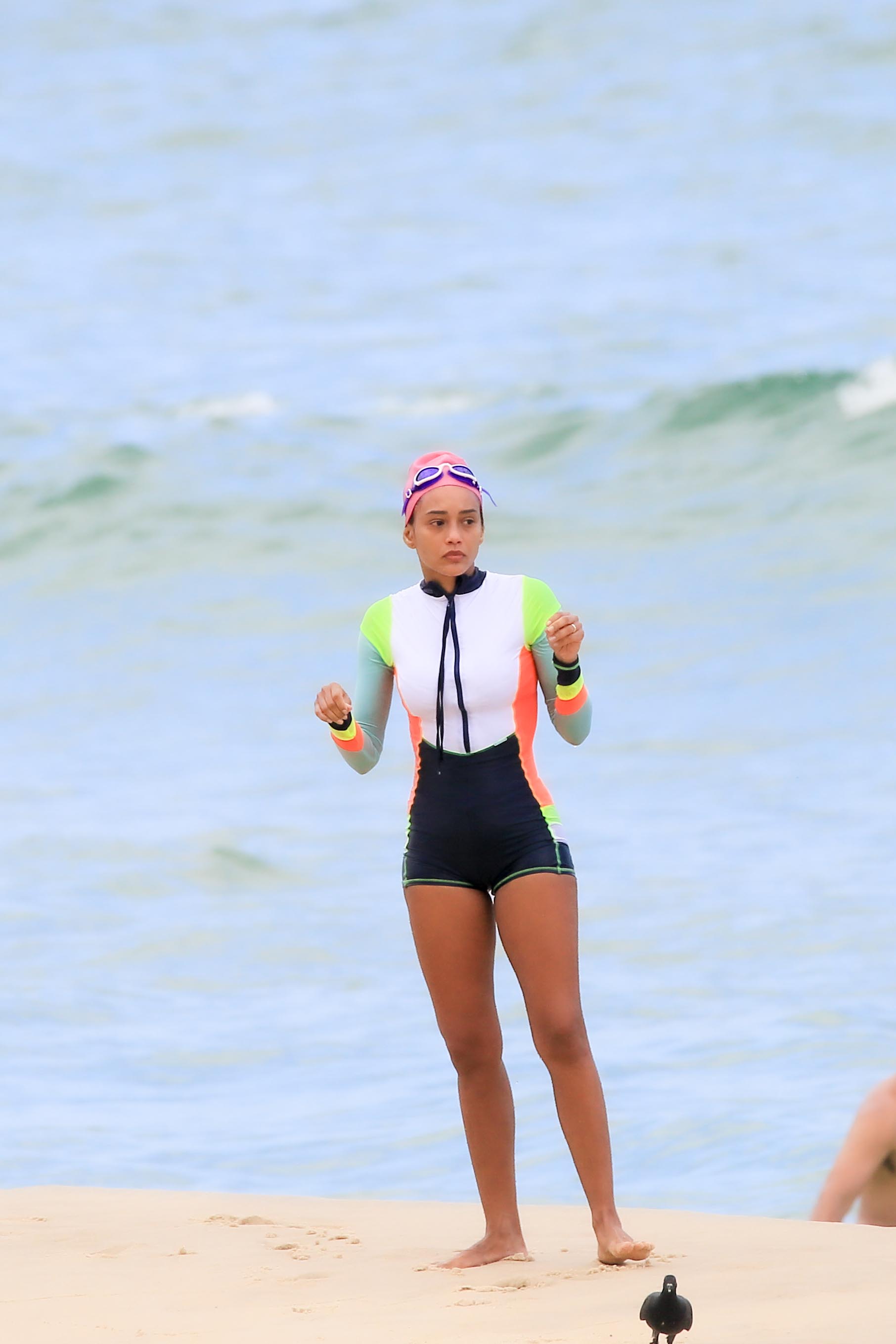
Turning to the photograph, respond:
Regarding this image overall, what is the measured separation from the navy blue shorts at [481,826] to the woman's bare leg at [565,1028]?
80mm

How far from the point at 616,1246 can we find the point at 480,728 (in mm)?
1402

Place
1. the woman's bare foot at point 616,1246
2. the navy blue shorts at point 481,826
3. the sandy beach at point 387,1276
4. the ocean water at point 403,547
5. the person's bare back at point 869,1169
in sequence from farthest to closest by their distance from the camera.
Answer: the ocean water at point 403,547, the person's bare back at point 869,1169, the navy blue shorts at point 481,826, the woman's bare foot at point 616,1246, the sandy beach at point 387,1276

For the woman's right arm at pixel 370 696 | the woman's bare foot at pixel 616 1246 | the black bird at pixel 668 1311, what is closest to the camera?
the black bird at pixel 668 1311

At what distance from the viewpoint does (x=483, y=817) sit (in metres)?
4.98

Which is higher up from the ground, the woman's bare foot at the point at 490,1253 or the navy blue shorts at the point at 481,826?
the navy blue shorts at the point at 481,826

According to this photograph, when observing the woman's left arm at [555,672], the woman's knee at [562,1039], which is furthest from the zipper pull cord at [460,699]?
the woman's knee at [562,1039]

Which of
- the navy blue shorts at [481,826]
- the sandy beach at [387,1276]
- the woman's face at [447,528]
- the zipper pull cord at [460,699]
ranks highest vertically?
the woman's face at [447,528]

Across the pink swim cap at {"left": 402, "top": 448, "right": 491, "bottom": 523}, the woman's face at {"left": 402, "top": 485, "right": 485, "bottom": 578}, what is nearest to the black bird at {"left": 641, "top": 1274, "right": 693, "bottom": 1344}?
the woman's face at {"left": 402, "top": 485, "right": 485, "bottom": 578}

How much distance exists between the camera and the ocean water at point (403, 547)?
29.3 feet

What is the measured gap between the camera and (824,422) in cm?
2503

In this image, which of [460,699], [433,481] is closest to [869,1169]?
[460,699]

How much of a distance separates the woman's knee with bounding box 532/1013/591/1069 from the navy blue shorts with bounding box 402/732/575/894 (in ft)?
1.27

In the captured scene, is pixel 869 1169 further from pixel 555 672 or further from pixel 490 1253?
pixel 555 672

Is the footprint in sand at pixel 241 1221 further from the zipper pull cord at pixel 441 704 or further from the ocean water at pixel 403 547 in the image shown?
the zipper pull cord at pixel 441 704
